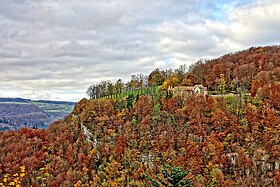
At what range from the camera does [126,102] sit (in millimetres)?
93250

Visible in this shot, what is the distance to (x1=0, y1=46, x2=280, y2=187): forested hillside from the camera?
71.4 m

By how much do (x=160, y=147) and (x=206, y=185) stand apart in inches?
616


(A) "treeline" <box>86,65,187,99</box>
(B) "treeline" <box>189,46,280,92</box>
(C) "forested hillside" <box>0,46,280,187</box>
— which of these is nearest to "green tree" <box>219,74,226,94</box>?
(C) "forested hillside" <box>0,46,280,187</box>

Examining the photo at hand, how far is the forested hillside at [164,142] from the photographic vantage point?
7144 centimetres

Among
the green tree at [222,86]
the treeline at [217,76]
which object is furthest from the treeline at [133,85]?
the green tree at [222,86]

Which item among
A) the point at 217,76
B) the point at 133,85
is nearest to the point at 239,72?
the point at 217,76

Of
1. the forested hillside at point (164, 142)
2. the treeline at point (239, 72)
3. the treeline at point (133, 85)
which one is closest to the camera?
the forested hillside at point (164, 142)

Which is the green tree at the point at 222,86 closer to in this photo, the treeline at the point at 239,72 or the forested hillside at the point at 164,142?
the forested hillside at the point at 164,142

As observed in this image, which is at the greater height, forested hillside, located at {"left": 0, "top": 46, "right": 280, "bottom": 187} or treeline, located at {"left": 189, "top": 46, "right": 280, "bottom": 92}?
treeline, located at {"left": 189, "top": 46, "right": 280, "bottom": 92}

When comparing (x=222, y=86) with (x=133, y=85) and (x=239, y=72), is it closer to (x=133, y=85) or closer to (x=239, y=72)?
(x=239, y=72)

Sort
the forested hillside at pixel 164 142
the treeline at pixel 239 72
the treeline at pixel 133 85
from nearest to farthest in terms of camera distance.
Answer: the forested hillside at pixel 164 142 → the treeline at pixel 239 72 → the treeline at pixel 133 85

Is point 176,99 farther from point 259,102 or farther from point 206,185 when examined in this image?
point 206,185

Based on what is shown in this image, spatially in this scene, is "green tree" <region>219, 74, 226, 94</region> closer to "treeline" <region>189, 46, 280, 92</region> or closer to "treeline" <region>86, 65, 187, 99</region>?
"treeline" <region>189, 46, 280, 92</region>

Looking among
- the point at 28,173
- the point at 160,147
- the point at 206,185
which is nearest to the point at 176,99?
the point at 160,147
